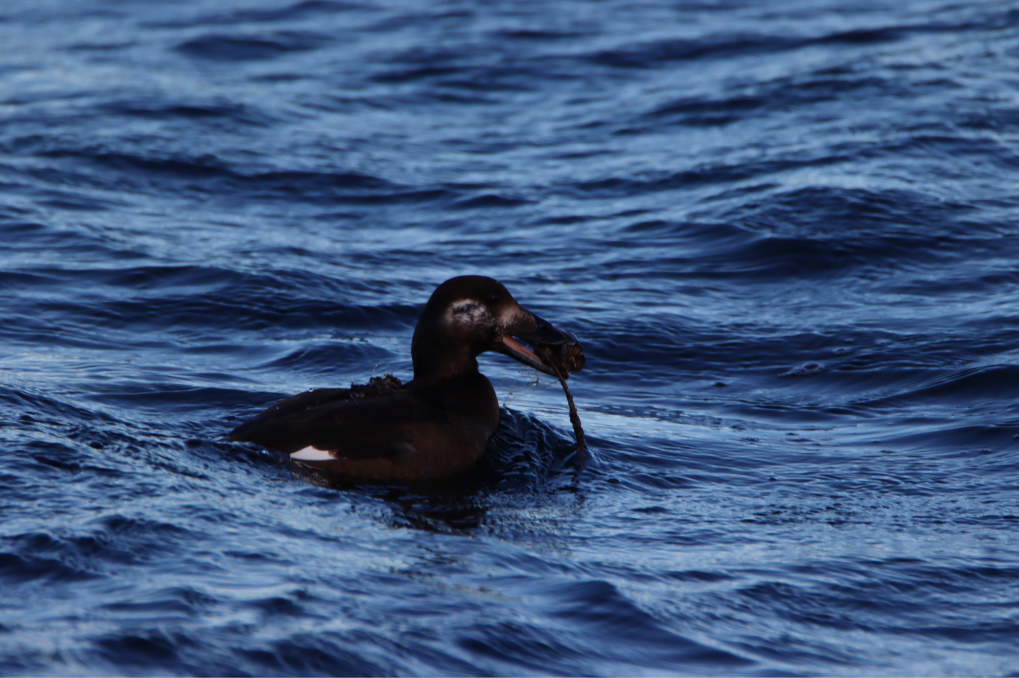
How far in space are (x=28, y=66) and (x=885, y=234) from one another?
39.8 feet

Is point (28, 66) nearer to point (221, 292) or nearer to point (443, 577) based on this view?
point (221, 292)

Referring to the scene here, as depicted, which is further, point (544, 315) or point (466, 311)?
point (544, 315)

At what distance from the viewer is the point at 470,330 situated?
20.4 feet

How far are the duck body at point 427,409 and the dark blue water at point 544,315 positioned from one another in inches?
6.8

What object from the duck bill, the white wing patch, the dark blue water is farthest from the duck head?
the white wing patch

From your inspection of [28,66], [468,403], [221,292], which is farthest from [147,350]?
[28,66]

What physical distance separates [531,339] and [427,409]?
724 mm

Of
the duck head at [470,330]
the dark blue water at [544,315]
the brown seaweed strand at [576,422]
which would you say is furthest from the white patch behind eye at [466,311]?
the dark blue water at [544,315]

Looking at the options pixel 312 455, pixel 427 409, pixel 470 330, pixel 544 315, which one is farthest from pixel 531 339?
pixel 544 315

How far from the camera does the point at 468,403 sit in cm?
617

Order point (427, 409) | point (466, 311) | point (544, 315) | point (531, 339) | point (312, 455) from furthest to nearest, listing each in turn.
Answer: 1. point (544, 315)
2. point (531, 339)
3. point (466, 311)
4. point (427, 409)
5. point (312, 455)

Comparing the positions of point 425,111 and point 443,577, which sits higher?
point 425,111

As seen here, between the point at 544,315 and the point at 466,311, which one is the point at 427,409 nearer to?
the point at 466,311

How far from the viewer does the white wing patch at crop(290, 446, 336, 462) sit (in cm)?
555
